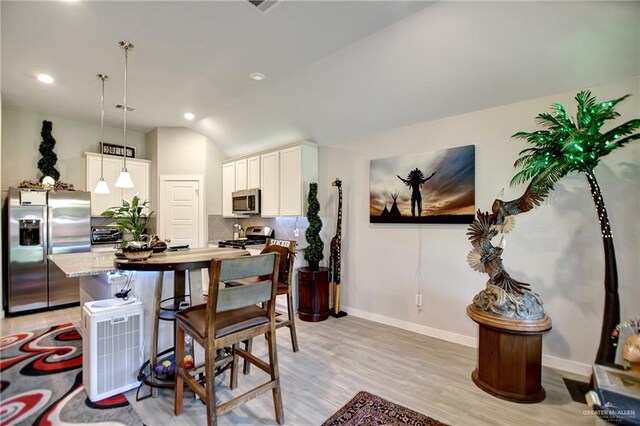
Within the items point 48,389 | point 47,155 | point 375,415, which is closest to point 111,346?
point 48,389

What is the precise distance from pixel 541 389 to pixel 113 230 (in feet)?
19.4

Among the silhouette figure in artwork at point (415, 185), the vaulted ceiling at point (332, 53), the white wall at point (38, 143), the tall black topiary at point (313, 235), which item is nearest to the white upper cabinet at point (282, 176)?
the tall black topiary at point (313, 235)

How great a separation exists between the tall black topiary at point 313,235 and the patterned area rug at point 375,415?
1.88m

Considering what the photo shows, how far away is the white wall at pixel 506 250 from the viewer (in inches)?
91.3

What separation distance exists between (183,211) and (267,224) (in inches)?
62.4

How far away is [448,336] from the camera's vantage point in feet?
10.2

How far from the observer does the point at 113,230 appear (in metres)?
4.82

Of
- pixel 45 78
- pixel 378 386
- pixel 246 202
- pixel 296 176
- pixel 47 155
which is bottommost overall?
pixel 378 386

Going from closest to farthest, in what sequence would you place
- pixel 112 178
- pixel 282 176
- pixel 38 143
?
1. pixel 282 176
2. pixel 38 143
3. pixel 112 178

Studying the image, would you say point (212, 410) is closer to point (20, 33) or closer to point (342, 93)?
point (342, 93)

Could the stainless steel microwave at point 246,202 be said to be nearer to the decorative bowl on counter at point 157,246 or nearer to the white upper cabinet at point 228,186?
the white upper cabinet at point 228,186

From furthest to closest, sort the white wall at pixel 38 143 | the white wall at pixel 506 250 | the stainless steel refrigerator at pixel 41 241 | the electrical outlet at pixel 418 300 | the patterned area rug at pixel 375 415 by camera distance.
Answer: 1. the white wall at pixel 38 143
2. the stainless steel refrigerator at pixel 41 241
3. the electrical outlet at pixel 418 300
4. the white wall at pixel 506 250
5. the patterned area rug at pixel 375 415

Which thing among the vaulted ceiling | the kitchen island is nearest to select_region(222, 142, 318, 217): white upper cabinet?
the vaulted ceiling

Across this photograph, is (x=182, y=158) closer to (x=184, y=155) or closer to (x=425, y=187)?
(x=184, y=155)
